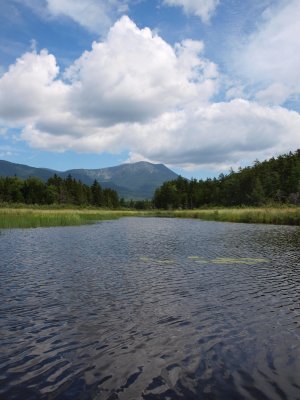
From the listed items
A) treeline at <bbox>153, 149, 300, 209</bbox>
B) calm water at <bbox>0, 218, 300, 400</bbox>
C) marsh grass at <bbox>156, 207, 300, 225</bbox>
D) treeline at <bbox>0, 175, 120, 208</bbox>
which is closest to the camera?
calm water at <bbox>0, 218, 300, 400</bbox>

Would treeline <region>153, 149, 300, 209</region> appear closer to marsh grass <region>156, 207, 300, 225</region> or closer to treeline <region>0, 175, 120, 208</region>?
marsh grass <region>156, 207, 300, 225</region>

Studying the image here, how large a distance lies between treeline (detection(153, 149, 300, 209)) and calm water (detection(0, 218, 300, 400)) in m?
74.7

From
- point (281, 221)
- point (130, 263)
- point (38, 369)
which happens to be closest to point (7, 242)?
point (130, 263)

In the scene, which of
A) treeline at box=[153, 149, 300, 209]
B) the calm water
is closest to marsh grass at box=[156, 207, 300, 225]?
treeline at box=[153, 149, 300, 209]

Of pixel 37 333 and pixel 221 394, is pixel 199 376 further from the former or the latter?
pixel 37 333

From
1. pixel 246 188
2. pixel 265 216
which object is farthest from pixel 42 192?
pixel 265 216

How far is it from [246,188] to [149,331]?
405ft

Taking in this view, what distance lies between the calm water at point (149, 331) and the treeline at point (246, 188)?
7473cm

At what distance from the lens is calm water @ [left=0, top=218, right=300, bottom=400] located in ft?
22.8

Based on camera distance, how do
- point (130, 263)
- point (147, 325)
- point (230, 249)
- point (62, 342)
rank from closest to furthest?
point (62, 342) < point (147, 325) < point (130, 263) < point (230, 249)

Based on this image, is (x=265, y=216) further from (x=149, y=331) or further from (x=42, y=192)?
(x=42, y=192)

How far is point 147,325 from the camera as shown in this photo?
33.4ft

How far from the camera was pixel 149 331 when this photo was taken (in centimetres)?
972

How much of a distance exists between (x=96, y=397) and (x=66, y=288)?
324 inches
